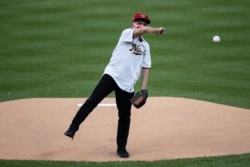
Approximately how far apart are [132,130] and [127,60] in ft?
5.79

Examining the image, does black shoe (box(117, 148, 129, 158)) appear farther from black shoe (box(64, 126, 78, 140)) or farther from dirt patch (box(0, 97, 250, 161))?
black shoe (box(64, 126, 78, 140))

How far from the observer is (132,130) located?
28.2 ft

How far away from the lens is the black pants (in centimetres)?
722

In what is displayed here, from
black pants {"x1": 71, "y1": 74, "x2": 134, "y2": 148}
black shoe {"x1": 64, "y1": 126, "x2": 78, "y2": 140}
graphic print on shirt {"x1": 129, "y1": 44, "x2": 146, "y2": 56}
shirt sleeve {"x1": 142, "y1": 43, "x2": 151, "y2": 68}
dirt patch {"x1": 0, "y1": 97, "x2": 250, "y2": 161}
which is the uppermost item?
graphic print on shirt {"x1": 129, "y1": 44, "x2": 146, "y2": 56}

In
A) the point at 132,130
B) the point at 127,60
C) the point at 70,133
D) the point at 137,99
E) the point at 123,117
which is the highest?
the point at 127,60

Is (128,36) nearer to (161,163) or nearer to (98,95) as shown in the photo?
(98,95)

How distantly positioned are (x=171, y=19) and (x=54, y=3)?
505 cm

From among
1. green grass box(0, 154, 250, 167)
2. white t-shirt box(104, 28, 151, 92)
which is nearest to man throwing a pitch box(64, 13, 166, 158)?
white t-shirt box(104, 28, 151, 92)

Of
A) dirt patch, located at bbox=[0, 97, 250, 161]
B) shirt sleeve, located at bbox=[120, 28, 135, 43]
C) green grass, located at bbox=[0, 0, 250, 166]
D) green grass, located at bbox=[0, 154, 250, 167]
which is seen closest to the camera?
green grass, located at bbox=[0, 154, 250, 167]

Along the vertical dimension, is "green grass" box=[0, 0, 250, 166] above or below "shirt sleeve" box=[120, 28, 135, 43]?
below

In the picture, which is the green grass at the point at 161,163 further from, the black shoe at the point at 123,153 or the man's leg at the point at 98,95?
the man's leg at the point at 98,95

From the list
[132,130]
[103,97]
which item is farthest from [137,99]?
[132,130]

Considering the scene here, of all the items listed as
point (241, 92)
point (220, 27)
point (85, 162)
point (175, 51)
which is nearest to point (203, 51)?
point (175, 51)

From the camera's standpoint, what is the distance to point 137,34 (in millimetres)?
7070
